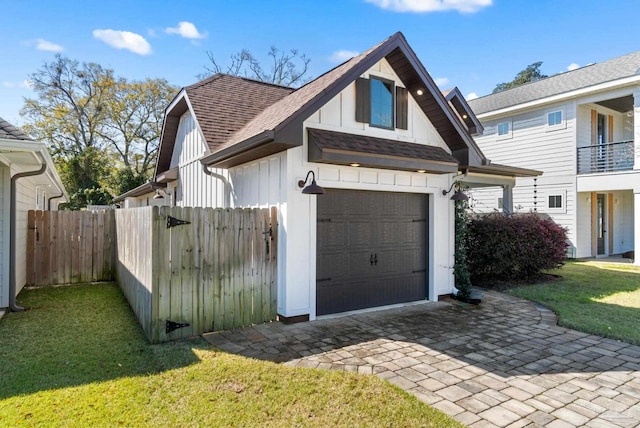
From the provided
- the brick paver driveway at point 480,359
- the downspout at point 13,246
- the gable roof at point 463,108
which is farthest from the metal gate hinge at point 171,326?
the gable roof at point 463,108

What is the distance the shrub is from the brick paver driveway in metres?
3.08

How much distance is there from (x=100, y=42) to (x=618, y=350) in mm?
33065

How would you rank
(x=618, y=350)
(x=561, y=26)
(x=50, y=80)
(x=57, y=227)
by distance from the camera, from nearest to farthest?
(x=618, y=350), (x=57, y=227), (x=561, y=26), (x=50, y=80)

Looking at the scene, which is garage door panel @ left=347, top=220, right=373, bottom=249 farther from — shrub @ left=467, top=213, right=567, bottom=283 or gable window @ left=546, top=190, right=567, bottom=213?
gable window @ left=546, top=190, right=567, bottom=213

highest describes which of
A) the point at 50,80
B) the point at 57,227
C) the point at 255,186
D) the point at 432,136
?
the point at 50,80

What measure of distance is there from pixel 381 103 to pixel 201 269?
452cm

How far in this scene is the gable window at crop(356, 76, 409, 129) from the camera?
22.8 ft

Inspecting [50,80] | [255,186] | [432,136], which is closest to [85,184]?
[50,80]

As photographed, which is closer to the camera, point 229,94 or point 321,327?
point 321,327

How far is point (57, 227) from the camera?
30.1 ft

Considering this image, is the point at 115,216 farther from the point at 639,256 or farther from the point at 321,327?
the point at 639,256

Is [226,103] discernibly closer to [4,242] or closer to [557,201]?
[4,242]

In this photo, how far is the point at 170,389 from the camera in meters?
3.77

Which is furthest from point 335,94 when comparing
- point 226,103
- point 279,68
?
point 279,68
